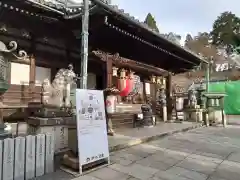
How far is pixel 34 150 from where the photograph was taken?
12.5ft

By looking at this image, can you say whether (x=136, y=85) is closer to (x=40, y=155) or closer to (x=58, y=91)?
(x=58, y=91)

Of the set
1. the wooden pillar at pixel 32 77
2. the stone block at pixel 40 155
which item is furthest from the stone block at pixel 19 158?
the wooden pillar at pixel 32 77

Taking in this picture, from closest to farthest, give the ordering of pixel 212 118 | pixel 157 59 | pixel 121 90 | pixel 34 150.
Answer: pixel 34 150 → pixel 121 90 → pixel 157 59 → pixel 212 118

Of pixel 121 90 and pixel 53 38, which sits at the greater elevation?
pixel 53 38

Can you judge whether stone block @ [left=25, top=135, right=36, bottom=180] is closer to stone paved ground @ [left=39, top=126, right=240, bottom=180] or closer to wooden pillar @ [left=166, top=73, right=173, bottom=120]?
stone paved ground @ [left=39, top=126, right=240, bottom=180]

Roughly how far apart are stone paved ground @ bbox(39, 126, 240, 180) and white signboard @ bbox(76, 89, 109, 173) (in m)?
0.33

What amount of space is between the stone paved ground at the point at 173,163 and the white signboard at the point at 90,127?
33cm

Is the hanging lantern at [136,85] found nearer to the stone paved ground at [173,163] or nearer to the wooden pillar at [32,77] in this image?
the stone paved ground at [173,163]

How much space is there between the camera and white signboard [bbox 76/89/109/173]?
162 inches

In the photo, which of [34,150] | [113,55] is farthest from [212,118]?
[34,150]

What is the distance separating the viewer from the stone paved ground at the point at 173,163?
4094 mm

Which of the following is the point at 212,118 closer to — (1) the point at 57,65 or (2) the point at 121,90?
(2) the point at 121,90

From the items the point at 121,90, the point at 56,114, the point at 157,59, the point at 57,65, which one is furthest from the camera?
the point at 157,59

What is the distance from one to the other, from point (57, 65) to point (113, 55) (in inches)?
80.3
